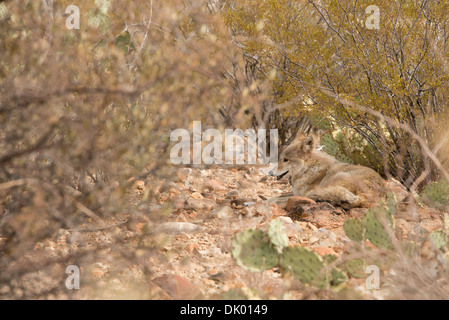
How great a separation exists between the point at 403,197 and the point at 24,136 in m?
4.11

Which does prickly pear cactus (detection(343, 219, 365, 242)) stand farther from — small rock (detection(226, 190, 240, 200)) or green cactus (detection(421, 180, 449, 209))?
small rock (detection(226, 190, 240, 200))

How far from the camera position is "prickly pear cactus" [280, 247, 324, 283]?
274cm

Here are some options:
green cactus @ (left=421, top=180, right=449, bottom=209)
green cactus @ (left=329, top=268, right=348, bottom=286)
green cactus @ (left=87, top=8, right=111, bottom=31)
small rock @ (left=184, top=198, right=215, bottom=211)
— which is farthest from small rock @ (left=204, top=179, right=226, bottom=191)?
green cactus @ (left=329, top=268, right=348, bottom=286)

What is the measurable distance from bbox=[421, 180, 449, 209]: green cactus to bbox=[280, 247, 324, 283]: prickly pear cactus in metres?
2.51

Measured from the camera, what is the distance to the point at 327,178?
5.35 m

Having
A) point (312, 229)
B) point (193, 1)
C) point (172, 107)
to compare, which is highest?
point (193, 1)

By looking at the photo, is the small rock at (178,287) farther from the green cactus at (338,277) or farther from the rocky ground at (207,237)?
the green cactus at (338,277)

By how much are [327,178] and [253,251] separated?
2.74 metres

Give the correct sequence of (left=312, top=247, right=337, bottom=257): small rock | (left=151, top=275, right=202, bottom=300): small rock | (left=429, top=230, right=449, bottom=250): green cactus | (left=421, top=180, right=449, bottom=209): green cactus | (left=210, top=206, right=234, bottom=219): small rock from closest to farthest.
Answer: (left=151, top=275, right=202, bottom=300): small rock < (left=429, top=230, right=449, bottom=250): green cactus < (left=312, top=247, right=337, bottom=257): small rock < (left=210, top=206, right=234, bottom=219): small rock < (left=421, top=180, right=449, bottom=209): green cactus

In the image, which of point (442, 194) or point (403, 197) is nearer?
point (442, 194)

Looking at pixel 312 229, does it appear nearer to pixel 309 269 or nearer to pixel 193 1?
pixel 309 269

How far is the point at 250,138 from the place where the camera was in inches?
307

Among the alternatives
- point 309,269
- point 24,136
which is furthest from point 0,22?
point 309,269

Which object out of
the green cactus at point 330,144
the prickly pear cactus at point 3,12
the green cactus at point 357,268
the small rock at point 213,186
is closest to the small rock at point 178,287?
the green cactus at point 357,268
